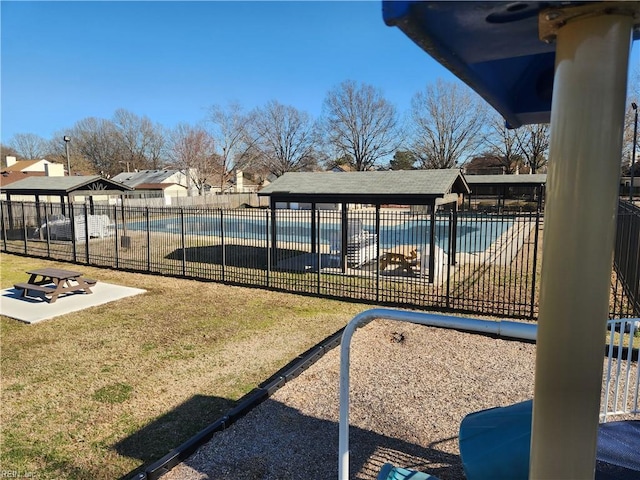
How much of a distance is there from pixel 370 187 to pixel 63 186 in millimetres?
14716

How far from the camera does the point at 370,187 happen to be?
45.4 feet

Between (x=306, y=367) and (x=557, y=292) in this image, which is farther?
(x=306, y=367)

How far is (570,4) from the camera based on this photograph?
1.02 m

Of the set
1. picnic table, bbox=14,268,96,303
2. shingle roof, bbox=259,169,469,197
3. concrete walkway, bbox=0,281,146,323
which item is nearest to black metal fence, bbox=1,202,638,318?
shingle roof, bbox=259,169,469,197

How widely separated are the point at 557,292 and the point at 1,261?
1841 centimetres

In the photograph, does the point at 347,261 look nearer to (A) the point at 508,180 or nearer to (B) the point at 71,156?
(A) the point at 508,180

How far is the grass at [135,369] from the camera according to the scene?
434 centimetres

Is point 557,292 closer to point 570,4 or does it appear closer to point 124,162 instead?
point 570,4

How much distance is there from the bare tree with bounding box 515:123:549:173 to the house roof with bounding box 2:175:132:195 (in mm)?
44491

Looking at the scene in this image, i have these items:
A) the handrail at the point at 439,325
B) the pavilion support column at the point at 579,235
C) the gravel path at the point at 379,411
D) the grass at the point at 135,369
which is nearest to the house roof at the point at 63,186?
the grass at the point at 135,369

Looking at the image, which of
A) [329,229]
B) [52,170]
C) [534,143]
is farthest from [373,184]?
[534,143]

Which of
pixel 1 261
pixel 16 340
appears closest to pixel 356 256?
pixel 16 340

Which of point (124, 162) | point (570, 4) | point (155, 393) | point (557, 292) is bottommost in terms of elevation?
point (155, 393)

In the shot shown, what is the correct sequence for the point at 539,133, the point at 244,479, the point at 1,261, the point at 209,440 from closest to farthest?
the point at 244,479, the point at 209,440, the point at 1,261, the point at 539,133
